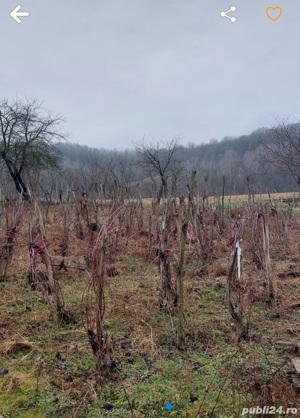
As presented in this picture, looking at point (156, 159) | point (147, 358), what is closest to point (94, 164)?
point (156, 159)

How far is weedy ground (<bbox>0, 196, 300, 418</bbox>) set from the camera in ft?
7.71

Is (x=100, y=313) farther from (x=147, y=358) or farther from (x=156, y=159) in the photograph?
(x=156, y=159)

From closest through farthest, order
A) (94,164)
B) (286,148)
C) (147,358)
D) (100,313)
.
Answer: (100,313), (147,358), (286,148), (94,164)

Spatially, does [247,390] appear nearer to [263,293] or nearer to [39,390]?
[39,390]

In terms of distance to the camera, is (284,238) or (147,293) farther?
(284,238)

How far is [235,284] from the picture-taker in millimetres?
3781

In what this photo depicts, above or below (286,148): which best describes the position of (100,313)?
below

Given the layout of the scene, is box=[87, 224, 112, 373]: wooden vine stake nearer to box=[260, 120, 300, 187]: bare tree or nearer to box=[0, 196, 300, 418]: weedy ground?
box=[0, 196, 300, 418]: weedy ground

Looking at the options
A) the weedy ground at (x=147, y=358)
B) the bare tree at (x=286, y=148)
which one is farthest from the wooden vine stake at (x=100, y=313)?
the bare tree at (x=286, y=148)

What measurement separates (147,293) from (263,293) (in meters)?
1.65

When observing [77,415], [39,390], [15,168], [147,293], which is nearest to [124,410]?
[77,415]

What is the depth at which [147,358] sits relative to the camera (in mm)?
3029

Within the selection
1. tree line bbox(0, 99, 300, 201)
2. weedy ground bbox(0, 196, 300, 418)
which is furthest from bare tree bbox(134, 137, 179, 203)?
weedy ground bbox(0, 196, 300, 418)

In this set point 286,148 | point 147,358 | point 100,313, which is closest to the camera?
point 100,313
